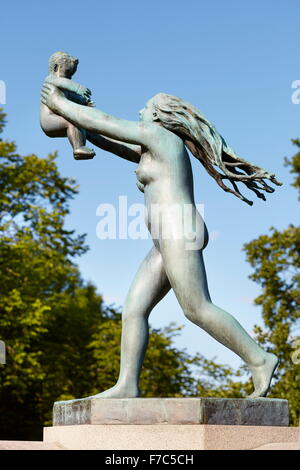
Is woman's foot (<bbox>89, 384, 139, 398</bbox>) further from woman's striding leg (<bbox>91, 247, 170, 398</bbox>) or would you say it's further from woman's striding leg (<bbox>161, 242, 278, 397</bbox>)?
woman's striding leg (<bbox>161, 242, 278, 397</bbox>)

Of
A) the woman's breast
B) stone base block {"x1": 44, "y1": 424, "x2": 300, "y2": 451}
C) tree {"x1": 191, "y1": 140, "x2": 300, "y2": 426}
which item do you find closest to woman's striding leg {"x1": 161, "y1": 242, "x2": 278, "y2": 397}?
stone base block {"x1": 44, "y1": 424, "x2": 300, "y2": 451}

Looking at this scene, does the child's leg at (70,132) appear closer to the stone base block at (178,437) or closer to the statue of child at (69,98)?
the statue of child at (69,98)

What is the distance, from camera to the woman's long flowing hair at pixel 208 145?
6301 millimetres

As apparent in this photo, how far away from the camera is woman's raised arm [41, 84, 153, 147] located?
609 centimetres

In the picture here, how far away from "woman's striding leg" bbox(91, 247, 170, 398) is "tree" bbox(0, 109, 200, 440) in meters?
14.6

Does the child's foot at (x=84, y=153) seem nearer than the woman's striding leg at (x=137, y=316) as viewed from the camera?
No

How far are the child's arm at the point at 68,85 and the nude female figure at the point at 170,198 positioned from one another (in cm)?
7

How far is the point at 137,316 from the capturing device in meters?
6.07

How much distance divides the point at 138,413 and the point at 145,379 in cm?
1853

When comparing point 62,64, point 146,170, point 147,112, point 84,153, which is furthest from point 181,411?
point 62,64

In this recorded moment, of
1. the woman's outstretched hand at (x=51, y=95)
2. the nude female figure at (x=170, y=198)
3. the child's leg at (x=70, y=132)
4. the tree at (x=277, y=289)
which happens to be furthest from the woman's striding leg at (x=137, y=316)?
the tree at (x=277, y=289)

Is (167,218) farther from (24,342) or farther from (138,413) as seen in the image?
(24,342)
